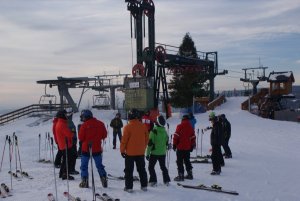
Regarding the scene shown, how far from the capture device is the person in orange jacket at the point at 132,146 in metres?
9.68

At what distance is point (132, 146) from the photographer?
9.73m

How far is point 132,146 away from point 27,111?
30756 mm

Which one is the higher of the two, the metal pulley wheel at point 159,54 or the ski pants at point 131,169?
the metal pulley wheel at point 159,54

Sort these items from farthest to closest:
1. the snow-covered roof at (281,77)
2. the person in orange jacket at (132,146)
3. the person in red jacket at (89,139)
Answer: the snow-covered roof at (281,77), the person in red jacket at (89,139), the person in orange jacket at (132,146)

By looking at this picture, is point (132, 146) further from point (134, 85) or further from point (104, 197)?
point (134, 85)

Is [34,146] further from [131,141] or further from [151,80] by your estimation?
[131,141]

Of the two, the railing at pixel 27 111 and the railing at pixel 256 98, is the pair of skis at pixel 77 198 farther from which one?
the railing at pixel 256 98

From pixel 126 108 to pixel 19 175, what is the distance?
1988 centimetres

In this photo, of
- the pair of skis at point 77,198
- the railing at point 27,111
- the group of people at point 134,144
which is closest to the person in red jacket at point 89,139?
the group of people at point 134,144

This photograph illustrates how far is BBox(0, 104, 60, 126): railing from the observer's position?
3734 centimetres

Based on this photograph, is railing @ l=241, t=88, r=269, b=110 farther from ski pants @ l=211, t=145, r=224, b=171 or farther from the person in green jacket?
the person in green jacket

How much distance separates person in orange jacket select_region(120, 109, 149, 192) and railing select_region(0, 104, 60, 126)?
2829 centimetres

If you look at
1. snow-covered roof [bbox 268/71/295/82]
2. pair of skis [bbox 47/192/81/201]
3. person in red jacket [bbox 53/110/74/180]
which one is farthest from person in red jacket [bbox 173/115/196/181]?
snow-covered roof [bbox 268/71/295/82]

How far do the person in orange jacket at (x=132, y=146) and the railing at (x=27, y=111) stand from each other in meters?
28.3
